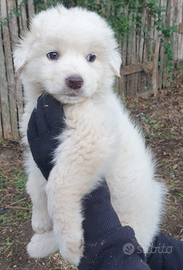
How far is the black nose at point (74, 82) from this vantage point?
1.84 m

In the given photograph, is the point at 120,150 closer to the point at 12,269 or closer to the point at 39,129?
the point at 39,129

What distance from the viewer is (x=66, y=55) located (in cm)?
196

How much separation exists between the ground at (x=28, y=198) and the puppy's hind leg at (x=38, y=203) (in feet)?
3.99

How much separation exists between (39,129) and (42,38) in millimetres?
729

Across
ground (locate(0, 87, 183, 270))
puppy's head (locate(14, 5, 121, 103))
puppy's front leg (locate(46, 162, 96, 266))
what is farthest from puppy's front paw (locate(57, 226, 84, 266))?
ground (locate(0, 87, 183, 270))

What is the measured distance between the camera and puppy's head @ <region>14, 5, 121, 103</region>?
6.25ft

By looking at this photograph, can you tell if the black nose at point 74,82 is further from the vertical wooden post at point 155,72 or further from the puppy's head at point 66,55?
the vertical wooden post at point 155,72

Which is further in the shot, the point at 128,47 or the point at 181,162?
the point at 128,47

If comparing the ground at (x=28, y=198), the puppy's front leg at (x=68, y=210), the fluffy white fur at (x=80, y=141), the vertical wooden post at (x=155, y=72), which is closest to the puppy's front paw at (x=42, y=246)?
the fluffy white fur at (x=80, y=141)

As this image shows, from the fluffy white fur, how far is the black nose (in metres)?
0.04

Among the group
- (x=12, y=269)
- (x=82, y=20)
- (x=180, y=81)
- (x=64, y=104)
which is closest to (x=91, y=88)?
(x=64, y=104)

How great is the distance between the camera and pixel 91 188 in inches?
70.2

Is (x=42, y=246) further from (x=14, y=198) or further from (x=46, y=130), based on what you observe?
(x=14, y=198)

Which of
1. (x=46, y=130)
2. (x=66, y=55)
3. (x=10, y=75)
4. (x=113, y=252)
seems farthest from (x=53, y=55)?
(x=10, y=75)
